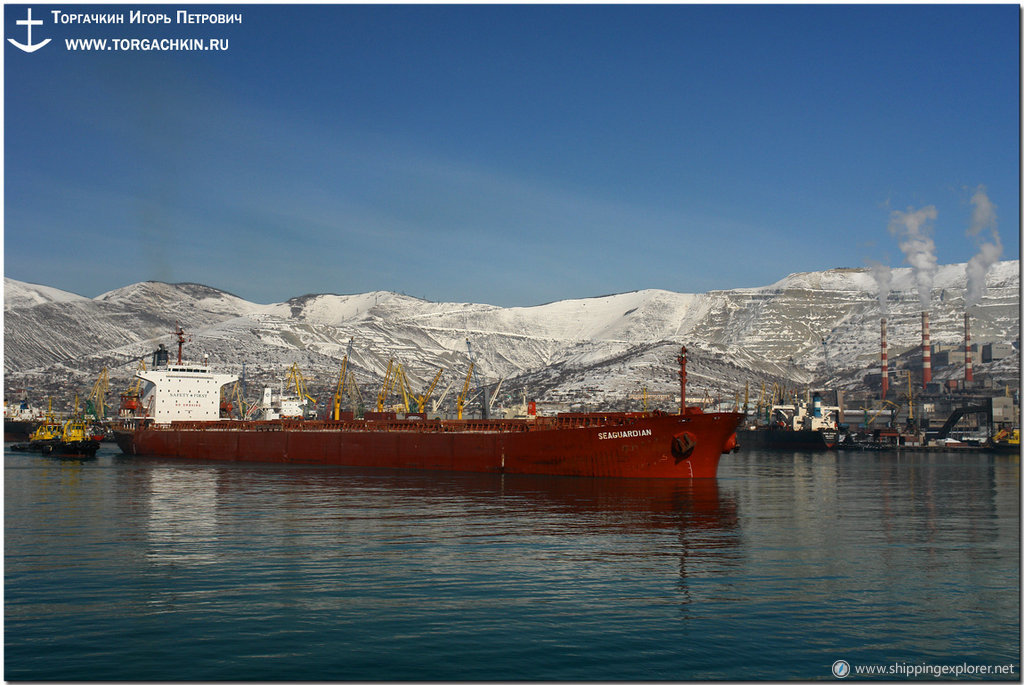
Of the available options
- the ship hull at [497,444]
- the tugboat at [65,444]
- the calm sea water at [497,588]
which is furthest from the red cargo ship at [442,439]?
the calm sea water at [497,588]

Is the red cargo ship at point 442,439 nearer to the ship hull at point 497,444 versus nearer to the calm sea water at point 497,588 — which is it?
the ship hull at point 497,444

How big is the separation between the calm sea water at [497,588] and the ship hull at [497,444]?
25.9ft

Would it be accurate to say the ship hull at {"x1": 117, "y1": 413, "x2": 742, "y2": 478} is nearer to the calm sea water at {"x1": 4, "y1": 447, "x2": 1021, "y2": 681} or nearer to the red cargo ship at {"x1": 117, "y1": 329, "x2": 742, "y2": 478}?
the red cargo ship at {"x1": 117, "y1": 329, "x2": 742, "y2": 478}

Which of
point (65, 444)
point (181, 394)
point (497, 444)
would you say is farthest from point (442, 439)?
point (65, 444)

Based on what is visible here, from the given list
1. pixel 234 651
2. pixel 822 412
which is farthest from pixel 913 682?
pixel 822 412

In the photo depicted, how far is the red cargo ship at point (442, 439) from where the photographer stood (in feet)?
168

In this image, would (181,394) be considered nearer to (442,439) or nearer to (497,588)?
(442,439)

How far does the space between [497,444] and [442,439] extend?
244 inches

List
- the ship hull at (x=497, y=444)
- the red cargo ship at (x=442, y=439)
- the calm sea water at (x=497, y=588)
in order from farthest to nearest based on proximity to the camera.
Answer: the red cargo ship at (x=442, y=439) < the ship hull at (x=497, y=444) < the calm sea water at (x=497, y=588)

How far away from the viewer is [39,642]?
17094 millimetres

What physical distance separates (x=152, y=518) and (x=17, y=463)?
4852 cm

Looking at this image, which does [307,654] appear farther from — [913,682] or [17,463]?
[17,463]

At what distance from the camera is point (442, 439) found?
206ft

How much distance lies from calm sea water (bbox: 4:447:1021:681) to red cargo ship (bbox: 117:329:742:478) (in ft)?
26.9
